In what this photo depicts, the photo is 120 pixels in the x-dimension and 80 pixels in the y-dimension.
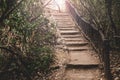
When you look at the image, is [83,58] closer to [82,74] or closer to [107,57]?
[82,74]

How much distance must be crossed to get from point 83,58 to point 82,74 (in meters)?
1.30

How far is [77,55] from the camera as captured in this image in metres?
9.71

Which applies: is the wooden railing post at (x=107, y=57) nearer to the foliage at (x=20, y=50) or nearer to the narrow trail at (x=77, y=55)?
the narrow trail at (x=77, y=55)

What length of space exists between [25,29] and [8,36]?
868 mm

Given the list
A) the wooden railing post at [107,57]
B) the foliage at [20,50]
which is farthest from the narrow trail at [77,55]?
the foliage at [20,50]

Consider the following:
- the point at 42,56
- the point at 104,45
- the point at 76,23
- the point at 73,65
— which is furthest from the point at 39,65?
the point at 76,23

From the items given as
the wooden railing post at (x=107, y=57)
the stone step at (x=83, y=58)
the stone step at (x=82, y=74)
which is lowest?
the stone step at (x=82, y=74)

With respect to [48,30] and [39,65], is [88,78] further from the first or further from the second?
[48,30]

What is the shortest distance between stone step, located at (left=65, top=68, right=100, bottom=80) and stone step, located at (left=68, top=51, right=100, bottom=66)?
0.98 feet

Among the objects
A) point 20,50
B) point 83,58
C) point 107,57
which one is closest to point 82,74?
point 83,58

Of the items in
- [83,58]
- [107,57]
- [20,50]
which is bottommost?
[83,58]

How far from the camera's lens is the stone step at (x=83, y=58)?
342 inches

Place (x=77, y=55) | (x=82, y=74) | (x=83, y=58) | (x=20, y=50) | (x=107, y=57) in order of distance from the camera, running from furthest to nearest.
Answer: (x=77, y=55)
(x=83, y=58)
(x=82, y=74)
(x=20, y=50)
(x=107, y=57)

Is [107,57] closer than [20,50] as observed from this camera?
Yes
